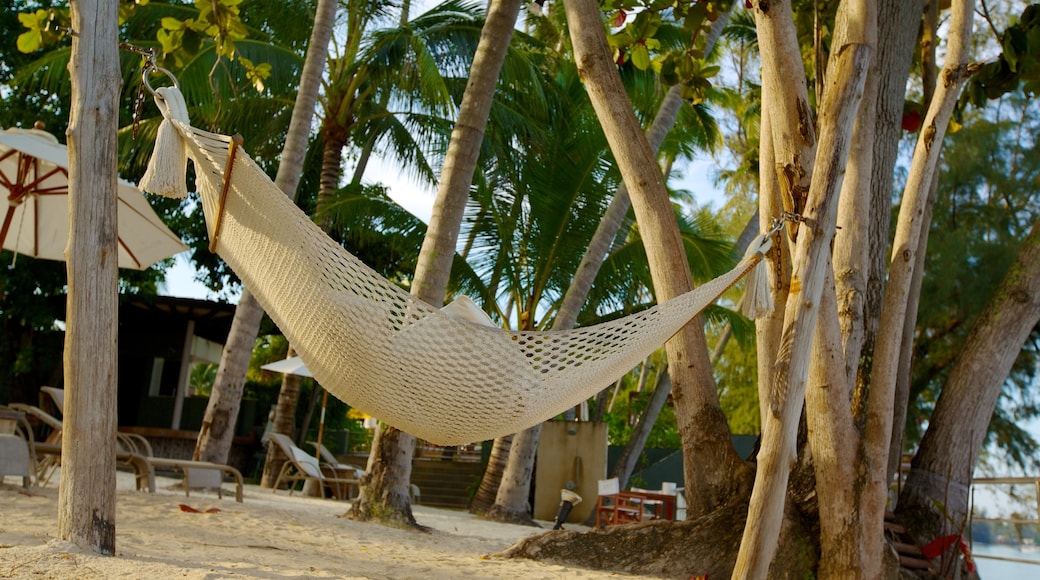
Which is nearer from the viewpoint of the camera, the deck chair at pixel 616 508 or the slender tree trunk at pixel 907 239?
the slender tree trunk at pixel 907 239

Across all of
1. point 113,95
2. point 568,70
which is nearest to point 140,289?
point 568,70

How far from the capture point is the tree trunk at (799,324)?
255cm

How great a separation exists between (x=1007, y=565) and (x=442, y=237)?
3.81 meters

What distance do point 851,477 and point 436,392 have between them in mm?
1592

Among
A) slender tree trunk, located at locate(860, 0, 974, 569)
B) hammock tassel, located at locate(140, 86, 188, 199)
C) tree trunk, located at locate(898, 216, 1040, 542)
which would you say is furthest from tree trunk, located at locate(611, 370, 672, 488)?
hammock tassel, located at locate(140, 86, 188, 199)

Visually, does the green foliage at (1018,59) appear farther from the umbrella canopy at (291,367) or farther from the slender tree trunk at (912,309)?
the umbrella canopy at (291,367)

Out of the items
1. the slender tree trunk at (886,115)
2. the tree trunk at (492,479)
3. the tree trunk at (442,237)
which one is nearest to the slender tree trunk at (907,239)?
the slender tree trunk at (886,115)

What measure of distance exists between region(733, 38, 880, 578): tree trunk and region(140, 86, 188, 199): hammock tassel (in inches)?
68.4

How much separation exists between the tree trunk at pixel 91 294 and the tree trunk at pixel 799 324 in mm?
1842

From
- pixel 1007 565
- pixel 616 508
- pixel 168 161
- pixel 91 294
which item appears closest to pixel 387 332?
pixel 168 161

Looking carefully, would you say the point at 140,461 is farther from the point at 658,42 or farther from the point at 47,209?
the point at 658,42

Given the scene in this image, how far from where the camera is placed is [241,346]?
6.07 m

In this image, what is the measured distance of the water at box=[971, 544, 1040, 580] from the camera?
16.1 feet

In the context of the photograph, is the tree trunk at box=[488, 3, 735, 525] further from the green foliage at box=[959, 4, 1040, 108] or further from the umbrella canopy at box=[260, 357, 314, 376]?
the green foliage at box=[959, 4, 1040, 108]
